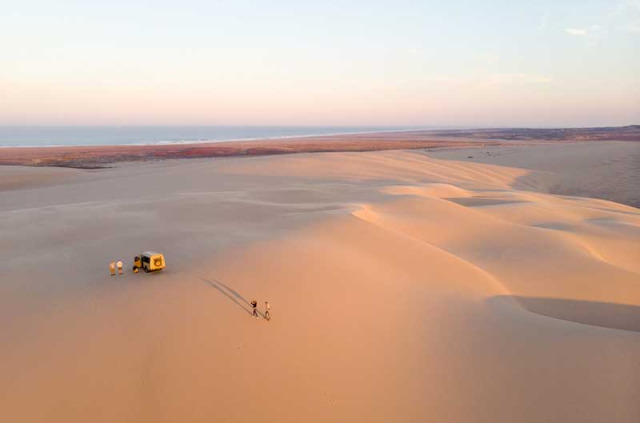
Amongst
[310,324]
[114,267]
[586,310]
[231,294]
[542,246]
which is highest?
[114,267]

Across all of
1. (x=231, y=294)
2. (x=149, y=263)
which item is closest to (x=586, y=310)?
(x=231, y=294)

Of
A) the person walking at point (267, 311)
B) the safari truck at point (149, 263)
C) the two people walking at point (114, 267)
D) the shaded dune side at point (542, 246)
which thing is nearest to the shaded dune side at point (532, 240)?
the shaded dune side at point (542, 246)

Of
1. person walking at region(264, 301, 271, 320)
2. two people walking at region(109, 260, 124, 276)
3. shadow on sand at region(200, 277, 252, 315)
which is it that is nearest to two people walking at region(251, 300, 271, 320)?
person walking at region(264, 301, 271, 320)

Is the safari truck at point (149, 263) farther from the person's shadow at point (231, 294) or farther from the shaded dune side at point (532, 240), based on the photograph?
the shaded dune side at point (532, 240)

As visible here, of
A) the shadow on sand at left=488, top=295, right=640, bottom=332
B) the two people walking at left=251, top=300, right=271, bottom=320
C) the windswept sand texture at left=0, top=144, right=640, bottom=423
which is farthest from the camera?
the shadow on sand at left=488, top=295, right=640, bottom=332

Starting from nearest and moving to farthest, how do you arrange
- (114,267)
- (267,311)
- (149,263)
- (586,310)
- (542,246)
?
(267,311), (149,263), (114,267), (586,310), (542,246)

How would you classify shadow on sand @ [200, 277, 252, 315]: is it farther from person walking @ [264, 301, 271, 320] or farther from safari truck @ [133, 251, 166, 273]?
safari truck @ [133, 251, 166, 273]

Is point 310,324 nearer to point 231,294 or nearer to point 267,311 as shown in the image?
point 267,311

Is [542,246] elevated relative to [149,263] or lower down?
lower down
